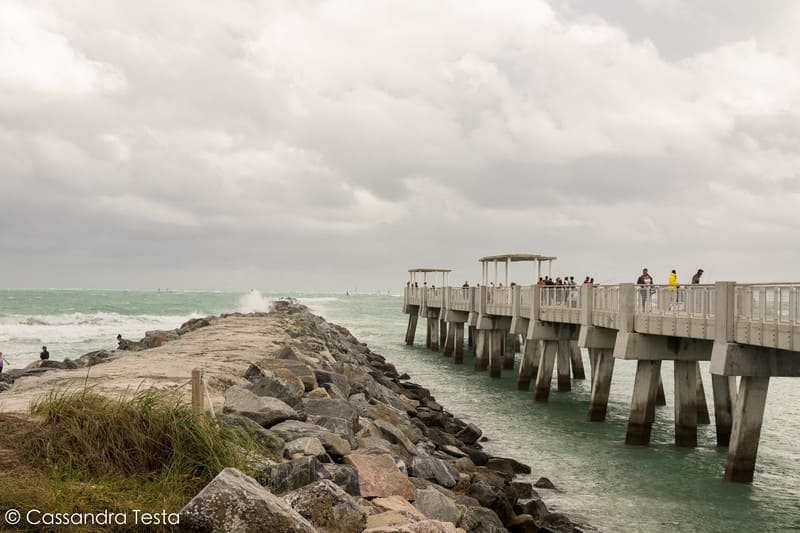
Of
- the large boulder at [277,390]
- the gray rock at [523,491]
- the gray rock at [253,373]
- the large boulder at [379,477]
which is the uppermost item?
the large boulder at [277,390]

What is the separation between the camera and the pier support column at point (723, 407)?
18.5 metres

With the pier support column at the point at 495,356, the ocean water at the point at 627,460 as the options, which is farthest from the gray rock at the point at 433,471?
the pier support column at the point at 495,356

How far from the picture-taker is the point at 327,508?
6.30m

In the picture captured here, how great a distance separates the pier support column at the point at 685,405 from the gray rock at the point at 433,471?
9.27m

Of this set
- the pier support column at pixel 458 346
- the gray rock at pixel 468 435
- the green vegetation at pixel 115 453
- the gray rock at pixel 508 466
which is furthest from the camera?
the pier support column at pixel 458 346

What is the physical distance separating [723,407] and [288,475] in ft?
50.2

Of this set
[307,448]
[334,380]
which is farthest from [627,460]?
[307,448]

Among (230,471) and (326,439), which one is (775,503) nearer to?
(326,439)

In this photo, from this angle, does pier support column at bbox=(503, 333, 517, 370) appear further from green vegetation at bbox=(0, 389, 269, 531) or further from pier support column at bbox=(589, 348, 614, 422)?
green vegetation at bbox=(0, 389, 269, 531)

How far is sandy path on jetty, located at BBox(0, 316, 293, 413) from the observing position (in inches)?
480

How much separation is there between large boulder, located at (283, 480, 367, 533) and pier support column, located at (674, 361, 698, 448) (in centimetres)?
1377

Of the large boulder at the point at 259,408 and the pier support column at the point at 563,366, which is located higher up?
the large boulder at the point at 259,408

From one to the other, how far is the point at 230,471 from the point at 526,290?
2413 centimetres

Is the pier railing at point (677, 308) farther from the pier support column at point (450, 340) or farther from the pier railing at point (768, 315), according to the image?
the pier support column at point (450, 340)
